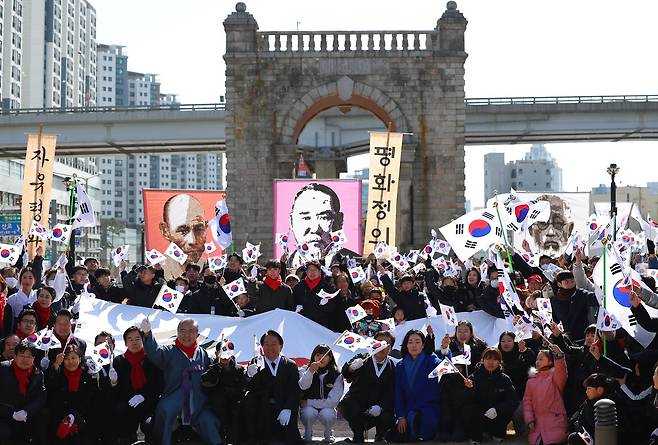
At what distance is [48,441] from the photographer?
12.8 meters

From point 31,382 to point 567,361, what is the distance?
6.07 meters

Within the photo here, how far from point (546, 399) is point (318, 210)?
15.1m

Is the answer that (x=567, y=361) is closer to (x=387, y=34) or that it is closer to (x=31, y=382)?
(x=31, y=382)

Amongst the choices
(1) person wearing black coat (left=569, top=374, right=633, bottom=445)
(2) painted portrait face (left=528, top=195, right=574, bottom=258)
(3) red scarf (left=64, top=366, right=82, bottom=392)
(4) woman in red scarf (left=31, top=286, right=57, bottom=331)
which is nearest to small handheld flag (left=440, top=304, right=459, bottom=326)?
(1) person wearing black coat (left=569, top=374, right=633, bottom=445)

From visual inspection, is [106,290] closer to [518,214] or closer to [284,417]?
[284,417]

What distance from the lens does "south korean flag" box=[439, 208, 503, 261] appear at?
1793cm

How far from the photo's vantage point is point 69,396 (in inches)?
507

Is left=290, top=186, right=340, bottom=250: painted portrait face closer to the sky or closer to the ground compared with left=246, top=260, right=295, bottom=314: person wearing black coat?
closer to the sky

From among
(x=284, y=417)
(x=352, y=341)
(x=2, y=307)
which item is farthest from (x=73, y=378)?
(x=352, y=341)

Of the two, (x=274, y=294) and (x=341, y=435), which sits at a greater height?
(x=274, y=294)

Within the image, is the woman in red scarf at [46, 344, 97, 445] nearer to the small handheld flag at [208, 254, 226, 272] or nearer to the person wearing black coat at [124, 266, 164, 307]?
the person wearing black coat at [124, 266, 164, 307]

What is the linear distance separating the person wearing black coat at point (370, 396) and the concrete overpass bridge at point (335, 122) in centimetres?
4335

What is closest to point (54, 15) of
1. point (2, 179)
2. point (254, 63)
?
point (2, 179)

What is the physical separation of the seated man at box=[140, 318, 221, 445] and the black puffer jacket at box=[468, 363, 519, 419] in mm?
3035
